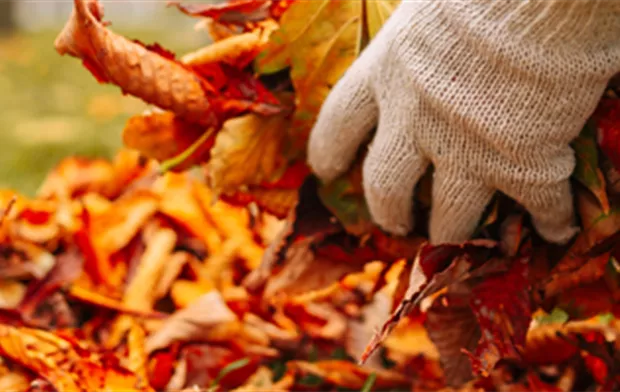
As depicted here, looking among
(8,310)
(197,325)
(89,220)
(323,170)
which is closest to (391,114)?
(323,170)

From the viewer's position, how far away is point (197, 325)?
1340 mm

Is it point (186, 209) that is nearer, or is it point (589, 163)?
point (589, 163)

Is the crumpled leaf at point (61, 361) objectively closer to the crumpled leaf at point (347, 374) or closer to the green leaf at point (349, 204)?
the crumpled leaf at point (347, 374)

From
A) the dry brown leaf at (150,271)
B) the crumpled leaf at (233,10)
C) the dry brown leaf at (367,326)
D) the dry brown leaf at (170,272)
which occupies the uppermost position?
the crumpled leaf at (233,10)

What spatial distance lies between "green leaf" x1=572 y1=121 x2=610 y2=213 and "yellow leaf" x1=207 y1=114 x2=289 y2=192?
45 centimetres

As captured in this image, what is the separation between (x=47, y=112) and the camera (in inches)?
141

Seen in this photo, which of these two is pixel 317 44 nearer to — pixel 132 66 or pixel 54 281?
pixel 132 66

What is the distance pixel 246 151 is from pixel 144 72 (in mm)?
194

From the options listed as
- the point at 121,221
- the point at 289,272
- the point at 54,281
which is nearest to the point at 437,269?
the point at 289,272

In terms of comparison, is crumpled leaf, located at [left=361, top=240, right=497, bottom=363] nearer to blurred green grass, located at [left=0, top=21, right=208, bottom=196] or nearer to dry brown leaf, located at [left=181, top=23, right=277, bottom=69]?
dry brown leaf, located at [left=181, top=23, right=277, bottom=69]

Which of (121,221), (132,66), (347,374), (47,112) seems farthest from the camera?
(47,112)

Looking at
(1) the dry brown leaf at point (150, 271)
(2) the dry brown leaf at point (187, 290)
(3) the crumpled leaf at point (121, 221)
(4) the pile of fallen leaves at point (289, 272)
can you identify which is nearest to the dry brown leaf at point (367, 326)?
(4) the pile of fallen leaves at point (289, 272)

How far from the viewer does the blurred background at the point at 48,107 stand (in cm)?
262

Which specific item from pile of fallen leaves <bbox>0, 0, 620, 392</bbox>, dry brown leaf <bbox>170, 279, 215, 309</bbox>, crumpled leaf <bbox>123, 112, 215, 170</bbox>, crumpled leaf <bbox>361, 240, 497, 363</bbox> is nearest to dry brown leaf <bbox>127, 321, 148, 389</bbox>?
pile of fallen leaves <bbox>0, 0, 620, 392</bbox>
